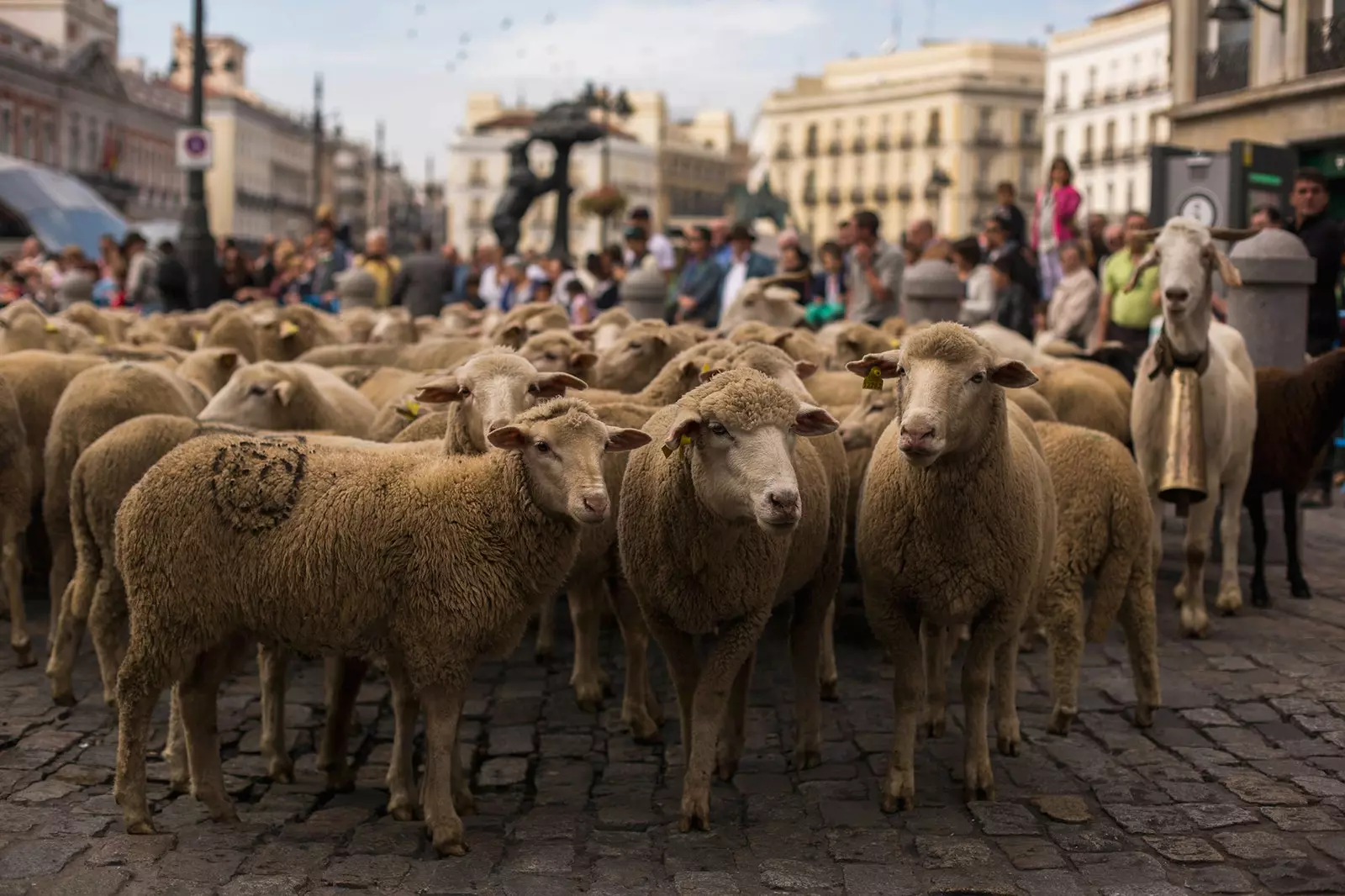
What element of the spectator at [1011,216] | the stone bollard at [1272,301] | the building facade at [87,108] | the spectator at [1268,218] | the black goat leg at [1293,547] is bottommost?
the black goat leg at [1293,547]

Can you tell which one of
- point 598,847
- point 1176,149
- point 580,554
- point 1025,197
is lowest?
point 598,847

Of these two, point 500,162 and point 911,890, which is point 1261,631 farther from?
point 500,162

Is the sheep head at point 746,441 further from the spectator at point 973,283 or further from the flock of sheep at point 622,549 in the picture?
the spectator at point 973,283

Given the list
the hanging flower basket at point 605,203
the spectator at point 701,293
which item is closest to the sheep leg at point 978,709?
the spectator at point 701,293

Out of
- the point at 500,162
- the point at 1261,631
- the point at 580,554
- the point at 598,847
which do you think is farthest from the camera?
the point at 500,162

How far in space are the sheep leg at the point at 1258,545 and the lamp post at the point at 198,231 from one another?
1515 cm

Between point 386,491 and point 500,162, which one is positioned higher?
point 500,162

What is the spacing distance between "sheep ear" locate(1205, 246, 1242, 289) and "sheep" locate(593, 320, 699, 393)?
9.79ft

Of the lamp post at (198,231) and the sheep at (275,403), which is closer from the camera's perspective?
the sheep at (275,403)

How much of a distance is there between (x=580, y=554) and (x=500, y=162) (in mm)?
134797

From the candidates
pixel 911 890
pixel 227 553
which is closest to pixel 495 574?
pixel 227 553

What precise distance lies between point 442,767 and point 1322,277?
893cm

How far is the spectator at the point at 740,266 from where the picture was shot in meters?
14.8

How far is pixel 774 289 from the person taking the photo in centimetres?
1194
